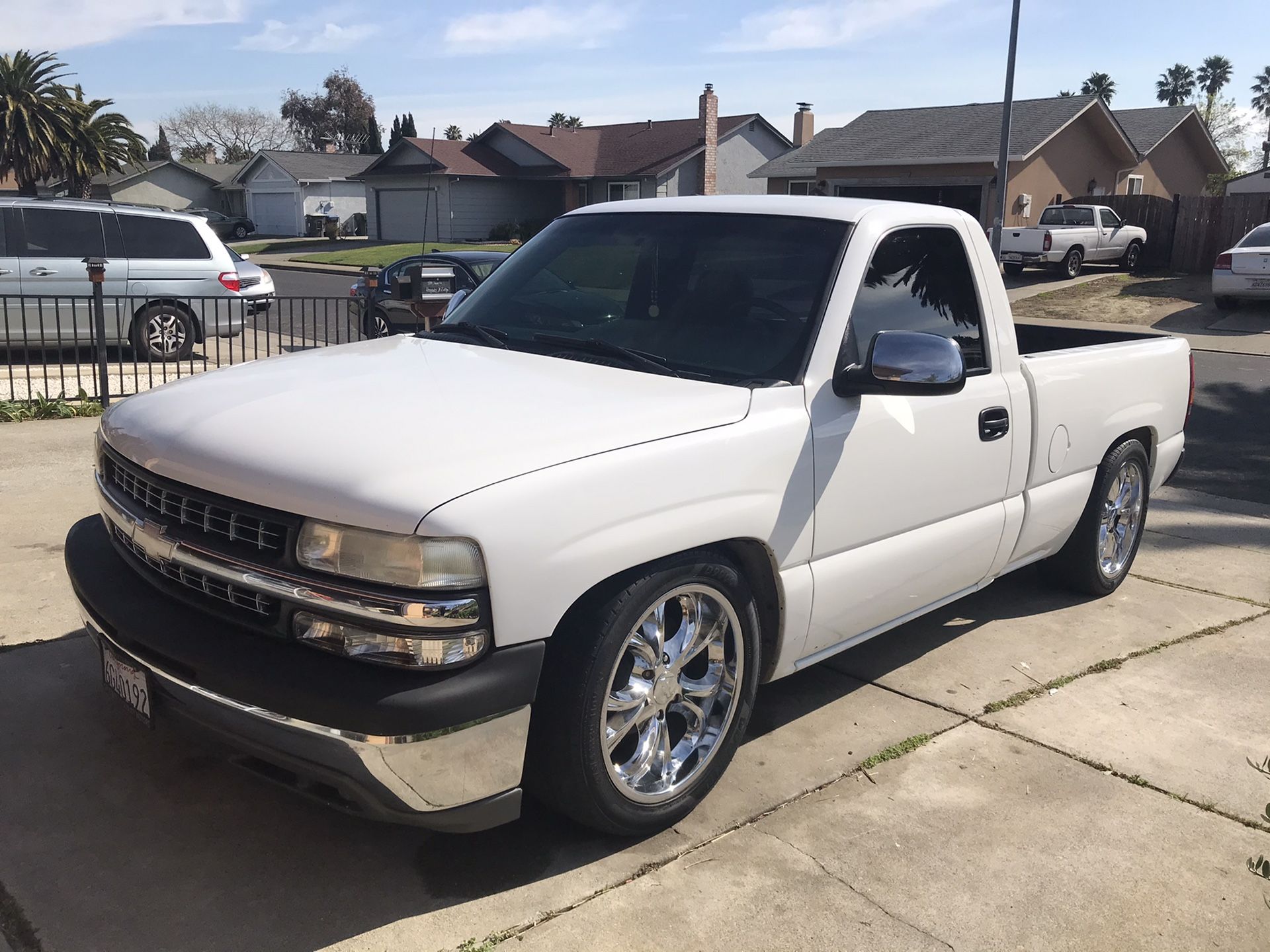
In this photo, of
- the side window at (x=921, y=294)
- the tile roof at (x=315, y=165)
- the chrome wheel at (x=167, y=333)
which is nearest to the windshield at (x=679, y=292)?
the side window at (x=921, y=294)

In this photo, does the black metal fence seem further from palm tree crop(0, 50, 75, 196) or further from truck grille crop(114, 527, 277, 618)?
palm tree crop(0, 50, 75, 196)

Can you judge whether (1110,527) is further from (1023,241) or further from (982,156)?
(982,156)

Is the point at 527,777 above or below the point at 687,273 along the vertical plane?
below

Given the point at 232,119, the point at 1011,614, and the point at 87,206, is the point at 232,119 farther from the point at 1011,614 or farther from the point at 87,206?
the point at 1011,614

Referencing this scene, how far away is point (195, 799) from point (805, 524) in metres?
2.11

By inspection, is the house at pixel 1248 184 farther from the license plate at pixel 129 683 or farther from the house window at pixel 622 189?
the license plate at pixel 129 683

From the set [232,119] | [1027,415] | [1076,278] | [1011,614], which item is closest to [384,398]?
[1027,415]

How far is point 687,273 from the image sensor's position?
417cm

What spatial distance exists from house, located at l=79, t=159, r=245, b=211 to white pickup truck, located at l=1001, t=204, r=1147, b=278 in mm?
47123

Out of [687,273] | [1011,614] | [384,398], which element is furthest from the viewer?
[1011,614]

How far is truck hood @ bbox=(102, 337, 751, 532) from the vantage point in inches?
111

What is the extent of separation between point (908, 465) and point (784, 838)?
1378 mm

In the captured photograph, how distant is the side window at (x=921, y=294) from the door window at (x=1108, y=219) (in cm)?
2674

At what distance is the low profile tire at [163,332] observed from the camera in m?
12.6
